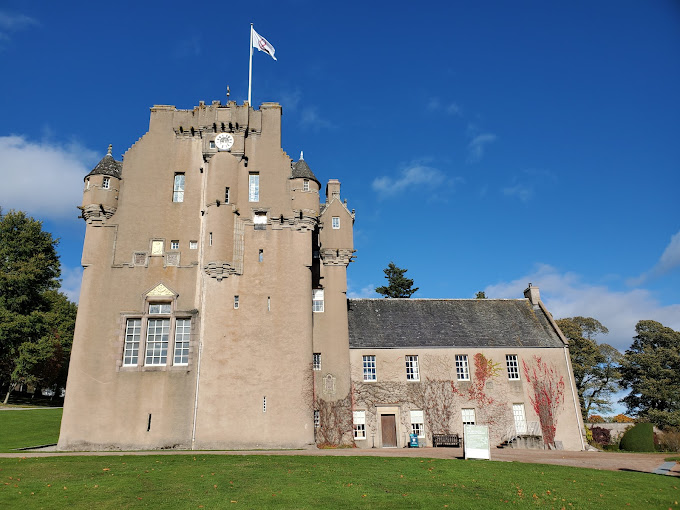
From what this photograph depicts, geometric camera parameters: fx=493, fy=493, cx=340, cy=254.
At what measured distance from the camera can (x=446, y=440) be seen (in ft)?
105

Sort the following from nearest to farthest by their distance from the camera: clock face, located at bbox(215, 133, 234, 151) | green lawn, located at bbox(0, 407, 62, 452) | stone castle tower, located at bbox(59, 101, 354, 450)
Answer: stone castle tower, located at bbox(59, 101, 354, 450)
green lawn, located at bbox(0, 407, 62, 452)
clock face, located at bbox(215, 133, 234, 151)

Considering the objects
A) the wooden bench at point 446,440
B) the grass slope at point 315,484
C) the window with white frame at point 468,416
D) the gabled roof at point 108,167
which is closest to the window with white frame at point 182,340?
the grass slope at point 315,484

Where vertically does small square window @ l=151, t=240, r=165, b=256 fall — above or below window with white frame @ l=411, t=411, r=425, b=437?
above

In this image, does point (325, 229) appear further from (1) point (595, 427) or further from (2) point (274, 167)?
(1) point (595, 427)

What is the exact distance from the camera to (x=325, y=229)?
35844mm

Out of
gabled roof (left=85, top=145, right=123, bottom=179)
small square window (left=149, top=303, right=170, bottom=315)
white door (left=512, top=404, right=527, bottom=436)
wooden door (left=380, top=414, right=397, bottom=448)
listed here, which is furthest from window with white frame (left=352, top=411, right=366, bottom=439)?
gabled roof (left=85, top=145, right=123, bottom=179)

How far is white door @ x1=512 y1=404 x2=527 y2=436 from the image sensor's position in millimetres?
33469

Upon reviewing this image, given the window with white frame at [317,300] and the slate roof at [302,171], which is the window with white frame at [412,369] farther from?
the slate roof at [302,171]

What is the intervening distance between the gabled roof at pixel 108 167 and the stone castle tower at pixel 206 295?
93 mm

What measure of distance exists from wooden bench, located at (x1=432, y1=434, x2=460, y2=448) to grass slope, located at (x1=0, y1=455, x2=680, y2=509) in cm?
1118

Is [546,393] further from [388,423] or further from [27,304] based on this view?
[27,304]

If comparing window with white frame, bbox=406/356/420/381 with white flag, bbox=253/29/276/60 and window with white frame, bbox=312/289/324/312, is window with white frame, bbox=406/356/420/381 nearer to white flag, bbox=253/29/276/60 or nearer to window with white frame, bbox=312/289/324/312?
window with white frame, bbox=312/289/324/312

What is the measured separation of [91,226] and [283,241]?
1225cm

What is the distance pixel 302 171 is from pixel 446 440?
20.1m
